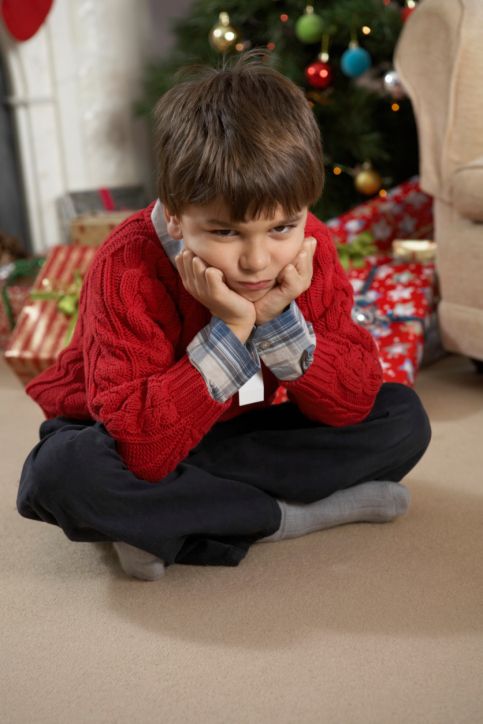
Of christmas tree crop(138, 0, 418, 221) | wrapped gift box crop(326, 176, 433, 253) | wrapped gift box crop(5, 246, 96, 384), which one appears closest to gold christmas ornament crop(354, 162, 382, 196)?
Answer: christmas tree crop(138, 0, 418, 221)

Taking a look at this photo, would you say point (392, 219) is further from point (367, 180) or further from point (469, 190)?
point (469, 190)

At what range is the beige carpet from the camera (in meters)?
0.85

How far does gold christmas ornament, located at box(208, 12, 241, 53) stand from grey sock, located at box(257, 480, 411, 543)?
1356mm

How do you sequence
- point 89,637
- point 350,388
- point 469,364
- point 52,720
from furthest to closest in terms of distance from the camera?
point 469,364 < point 350,388 < point 89,637 < point 52,720

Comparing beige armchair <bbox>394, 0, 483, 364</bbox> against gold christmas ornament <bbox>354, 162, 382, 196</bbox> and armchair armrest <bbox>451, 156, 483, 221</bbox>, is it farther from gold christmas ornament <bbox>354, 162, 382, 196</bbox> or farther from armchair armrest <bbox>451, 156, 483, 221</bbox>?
gold christmas ornament <bbox>354, 162, 382, 196</bbox>

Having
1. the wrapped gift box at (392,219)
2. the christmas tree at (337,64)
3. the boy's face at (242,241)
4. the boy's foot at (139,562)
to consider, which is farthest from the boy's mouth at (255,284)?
the christmas tree at (337,64)

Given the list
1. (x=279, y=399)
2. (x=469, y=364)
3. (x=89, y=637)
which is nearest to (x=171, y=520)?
(x=89, y=637)

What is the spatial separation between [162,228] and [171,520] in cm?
36

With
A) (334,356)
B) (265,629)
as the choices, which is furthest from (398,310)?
(265,629)

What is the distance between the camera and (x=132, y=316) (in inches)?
40.5

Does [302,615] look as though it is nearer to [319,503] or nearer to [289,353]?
[319,503]

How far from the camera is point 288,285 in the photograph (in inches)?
39.1

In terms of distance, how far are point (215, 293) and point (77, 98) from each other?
1.84 metres

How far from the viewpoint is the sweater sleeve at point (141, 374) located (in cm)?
101
